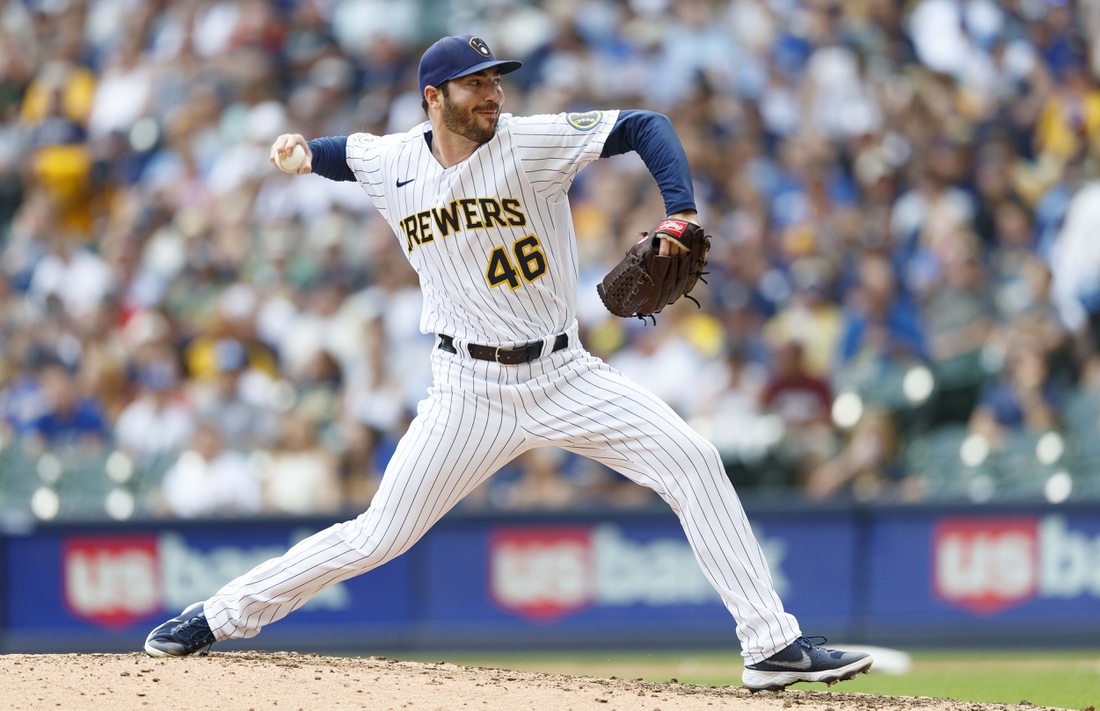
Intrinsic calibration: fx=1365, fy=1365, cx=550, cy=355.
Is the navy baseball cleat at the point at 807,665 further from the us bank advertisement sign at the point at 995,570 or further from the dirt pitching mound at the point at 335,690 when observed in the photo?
the us bank advertisement sign at the point at 995,570

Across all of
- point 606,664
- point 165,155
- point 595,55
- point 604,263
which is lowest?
point 606,664

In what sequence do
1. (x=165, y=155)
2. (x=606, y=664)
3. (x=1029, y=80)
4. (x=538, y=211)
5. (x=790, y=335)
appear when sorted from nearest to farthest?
(x=538, y=211)
(x=606, y=664)
(x=790, y=335)
(x=1029, y=80)
(x=165, y=155)

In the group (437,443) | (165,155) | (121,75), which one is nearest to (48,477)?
(165,155)

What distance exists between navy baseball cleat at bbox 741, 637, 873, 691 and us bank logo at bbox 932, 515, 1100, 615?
12.4ft

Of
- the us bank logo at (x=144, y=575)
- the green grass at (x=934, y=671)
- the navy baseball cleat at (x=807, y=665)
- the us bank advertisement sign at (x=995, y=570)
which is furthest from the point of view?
the us bank logo at (x=144, y=575)

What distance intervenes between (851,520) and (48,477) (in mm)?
4964

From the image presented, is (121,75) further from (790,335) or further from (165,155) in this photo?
(790,335)

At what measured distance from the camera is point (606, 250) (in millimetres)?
9047

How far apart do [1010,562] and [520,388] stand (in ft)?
15.0

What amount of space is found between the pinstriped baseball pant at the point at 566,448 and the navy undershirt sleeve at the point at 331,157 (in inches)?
27.5

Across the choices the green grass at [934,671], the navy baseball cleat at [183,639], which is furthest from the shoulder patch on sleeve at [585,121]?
the green grass at [934,671]

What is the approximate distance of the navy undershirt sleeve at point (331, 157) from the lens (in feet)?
14.1

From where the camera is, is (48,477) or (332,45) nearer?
(48,477)

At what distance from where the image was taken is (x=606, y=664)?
744 centimetres
